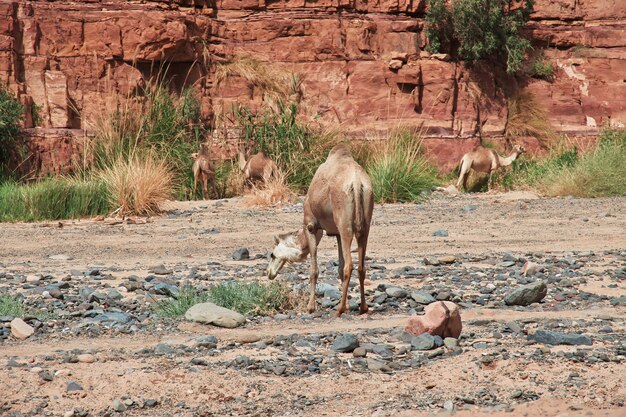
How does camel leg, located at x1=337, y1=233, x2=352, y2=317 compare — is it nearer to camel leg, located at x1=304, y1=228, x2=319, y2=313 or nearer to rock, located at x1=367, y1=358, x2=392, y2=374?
camel leg, located at x1=304, y1=228, x2=319, y2=313

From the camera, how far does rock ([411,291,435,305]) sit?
26.5ft

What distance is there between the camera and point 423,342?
6.43 m

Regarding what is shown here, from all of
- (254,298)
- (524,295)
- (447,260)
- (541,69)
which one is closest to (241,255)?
(447,260)

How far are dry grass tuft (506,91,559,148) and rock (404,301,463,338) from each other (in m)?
18.6

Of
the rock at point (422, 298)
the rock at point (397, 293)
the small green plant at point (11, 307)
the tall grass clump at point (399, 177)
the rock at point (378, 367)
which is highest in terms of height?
the rock at point (378, 367)

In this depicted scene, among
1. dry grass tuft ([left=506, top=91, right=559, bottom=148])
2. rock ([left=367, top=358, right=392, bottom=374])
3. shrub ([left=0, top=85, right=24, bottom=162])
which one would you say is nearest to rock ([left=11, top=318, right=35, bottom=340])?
rock ([left=367, top=358, right=392, bottom=374])

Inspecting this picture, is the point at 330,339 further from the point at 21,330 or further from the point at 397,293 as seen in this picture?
the point at 21,330

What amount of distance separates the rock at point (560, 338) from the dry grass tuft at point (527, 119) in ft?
61.0

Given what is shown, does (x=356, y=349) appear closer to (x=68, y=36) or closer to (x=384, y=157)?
(x=384, y=157)

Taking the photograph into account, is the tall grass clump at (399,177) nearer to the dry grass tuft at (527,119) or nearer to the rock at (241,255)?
the rock at (241,255)

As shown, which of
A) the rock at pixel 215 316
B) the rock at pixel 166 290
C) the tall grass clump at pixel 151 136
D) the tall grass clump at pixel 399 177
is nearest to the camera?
the rock at pixel 215 316

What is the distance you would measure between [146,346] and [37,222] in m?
9.12

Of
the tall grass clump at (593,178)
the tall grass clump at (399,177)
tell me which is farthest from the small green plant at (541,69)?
the tall grass clump at (399,177)

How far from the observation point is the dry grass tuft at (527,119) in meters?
24.6
